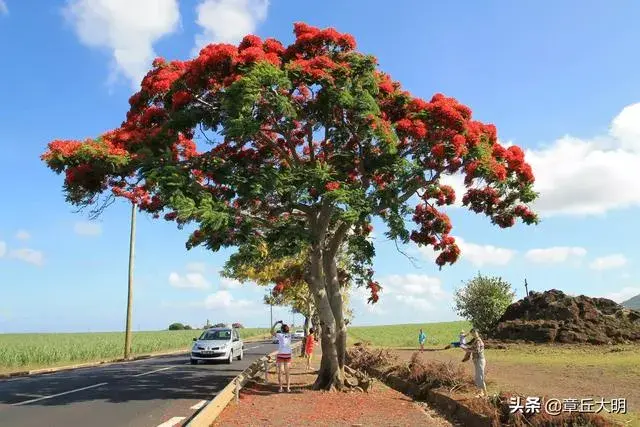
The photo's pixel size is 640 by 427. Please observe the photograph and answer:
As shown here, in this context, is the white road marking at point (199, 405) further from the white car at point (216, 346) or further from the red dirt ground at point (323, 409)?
the white car at point (216, 346)

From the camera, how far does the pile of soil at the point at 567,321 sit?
35.8m

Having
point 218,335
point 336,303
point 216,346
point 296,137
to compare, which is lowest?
point 216,346

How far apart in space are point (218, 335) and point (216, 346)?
2.32 m

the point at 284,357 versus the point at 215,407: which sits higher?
the point at 284,357

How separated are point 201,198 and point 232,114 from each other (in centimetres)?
198

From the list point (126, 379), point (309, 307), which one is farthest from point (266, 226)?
point (309, 307)

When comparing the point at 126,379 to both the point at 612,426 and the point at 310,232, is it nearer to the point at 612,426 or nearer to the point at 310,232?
the point at 310,232

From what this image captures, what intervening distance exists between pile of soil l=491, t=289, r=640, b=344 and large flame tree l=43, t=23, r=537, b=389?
23.4m

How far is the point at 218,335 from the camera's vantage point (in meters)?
29.7

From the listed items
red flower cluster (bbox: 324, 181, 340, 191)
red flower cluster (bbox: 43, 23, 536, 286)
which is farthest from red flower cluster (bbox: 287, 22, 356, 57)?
red flower cluster (bbox: 324, 181, 340, 191)

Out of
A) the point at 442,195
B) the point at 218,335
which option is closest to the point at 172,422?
the point at 442,195

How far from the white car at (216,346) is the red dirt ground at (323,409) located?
452 inches

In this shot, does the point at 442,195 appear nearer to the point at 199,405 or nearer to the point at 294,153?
the point at 294,153

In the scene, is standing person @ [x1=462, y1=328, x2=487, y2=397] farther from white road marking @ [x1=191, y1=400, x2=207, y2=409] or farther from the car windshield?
the car windshield
